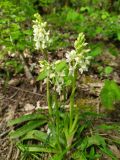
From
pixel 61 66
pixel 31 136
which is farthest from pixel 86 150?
pixel 61 66

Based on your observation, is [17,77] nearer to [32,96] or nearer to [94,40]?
[32,96]

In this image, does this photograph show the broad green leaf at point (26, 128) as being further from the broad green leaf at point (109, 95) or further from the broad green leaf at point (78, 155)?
the broad green leaf at point (109, 95)

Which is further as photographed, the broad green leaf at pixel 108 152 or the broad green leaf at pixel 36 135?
the broad green leaf at pixel 36 135

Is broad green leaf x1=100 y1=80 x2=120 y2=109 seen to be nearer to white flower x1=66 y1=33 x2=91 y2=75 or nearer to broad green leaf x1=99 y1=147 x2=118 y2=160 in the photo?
broad green leaf x1=99 y1=147 x2=118 y2=160


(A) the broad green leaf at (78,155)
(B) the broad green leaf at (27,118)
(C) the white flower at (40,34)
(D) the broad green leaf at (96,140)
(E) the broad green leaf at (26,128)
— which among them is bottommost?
(A) the broad green leaf at (78,155)

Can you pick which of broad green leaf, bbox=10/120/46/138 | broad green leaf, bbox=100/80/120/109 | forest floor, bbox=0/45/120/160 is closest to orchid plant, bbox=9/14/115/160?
broad green leaf, bbox=10/120/46/138

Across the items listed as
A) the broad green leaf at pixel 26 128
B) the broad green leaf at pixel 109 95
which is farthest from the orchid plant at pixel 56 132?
the broad green leaf at pixel 109 95

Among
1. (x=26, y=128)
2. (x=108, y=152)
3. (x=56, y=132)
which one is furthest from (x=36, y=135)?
(x=108, y=152)
